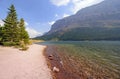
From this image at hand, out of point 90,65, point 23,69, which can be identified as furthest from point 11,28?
point 23,69

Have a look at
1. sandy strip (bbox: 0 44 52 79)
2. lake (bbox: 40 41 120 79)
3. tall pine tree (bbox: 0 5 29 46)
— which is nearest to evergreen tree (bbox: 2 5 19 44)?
tall pine tree (bbox: 0 5 29 46)

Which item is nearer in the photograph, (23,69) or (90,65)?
(23,69)

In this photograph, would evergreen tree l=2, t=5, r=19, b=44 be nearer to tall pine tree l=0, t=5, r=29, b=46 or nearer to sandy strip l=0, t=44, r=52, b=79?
tall pine tree l=0, t=5, r=29, b=46

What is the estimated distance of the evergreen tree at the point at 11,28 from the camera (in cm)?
6219

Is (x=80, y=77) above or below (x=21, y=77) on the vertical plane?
below

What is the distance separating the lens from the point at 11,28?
63406 millimetres

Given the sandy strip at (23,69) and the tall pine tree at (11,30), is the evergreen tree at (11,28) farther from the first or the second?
the sandy strip at (23,69)

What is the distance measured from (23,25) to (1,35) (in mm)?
18448

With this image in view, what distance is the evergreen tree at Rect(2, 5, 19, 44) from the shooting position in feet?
204

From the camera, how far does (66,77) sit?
1995cm

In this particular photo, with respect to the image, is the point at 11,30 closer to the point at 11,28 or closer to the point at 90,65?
the point at 11,28

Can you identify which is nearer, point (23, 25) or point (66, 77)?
point (66, 77)

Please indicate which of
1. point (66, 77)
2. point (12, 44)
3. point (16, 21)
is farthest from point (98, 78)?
point (16, 21)

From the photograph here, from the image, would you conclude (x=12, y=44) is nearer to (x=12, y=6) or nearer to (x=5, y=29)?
(x=5, y=29)
